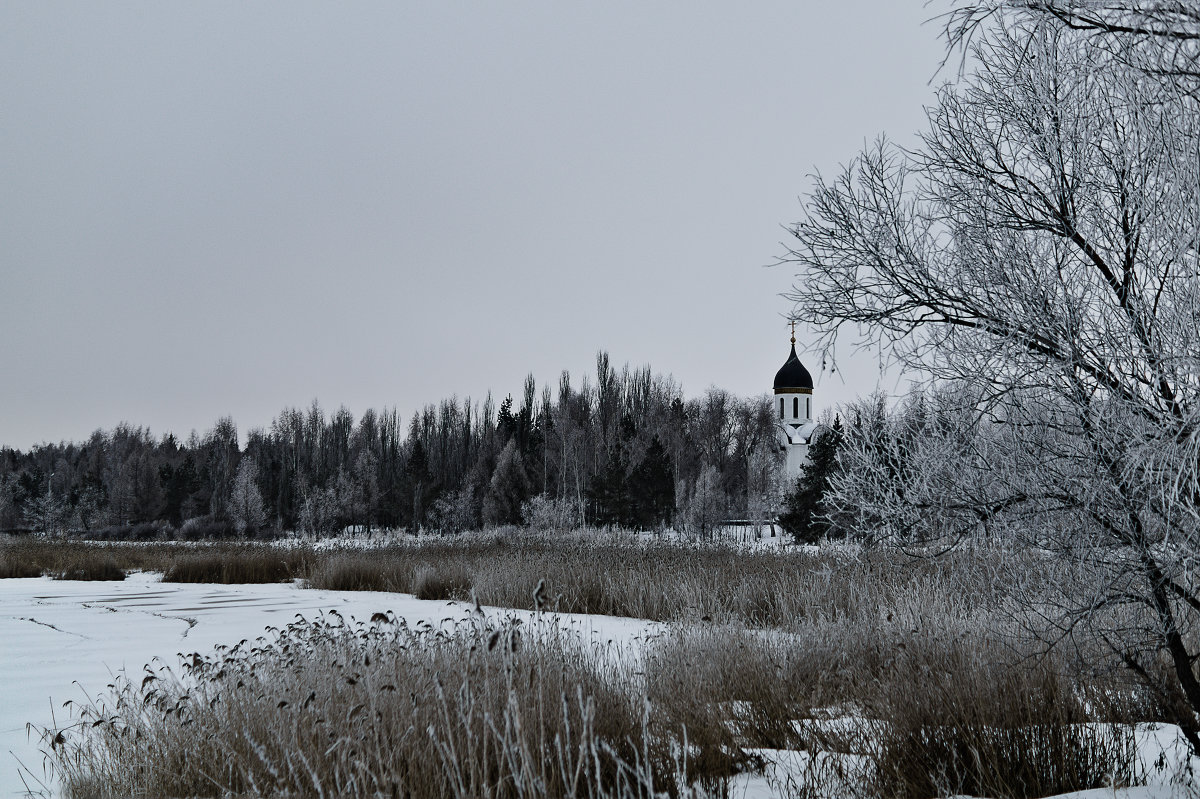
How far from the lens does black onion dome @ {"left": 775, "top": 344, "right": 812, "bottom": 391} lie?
5625 centimetres

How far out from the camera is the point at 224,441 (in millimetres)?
81375

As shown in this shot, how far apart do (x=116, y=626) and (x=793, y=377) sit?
50394 mm

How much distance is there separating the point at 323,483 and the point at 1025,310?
6162cm

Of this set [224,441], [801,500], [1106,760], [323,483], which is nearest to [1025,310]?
[1106,760]

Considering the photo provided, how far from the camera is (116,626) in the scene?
409 inches

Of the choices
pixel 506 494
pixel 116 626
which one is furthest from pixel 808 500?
pixel 506 494

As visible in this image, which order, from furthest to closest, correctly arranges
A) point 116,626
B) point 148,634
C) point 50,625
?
point 50,625 < point 116,626 < point 148,634

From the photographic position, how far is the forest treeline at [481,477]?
136 feet

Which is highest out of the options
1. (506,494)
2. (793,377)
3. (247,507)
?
(793,377)

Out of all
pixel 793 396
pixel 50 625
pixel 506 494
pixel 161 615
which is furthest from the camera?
pixel 793 396

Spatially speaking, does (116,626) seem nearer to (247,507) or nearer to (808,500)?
(808,500)

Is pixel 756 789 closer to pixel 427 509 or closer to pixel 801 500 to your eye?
pixel 801 500

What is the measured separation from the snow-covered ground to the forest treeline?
19775 millimetres

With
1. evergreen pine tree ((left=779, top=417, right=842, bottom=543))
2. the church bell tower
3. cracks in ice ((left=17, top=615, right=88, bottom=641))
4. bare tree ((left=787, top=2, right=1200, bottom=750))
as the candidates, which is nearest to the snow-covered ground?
cracks in ice ((left=17, top=615, right=88, bottom=641))
